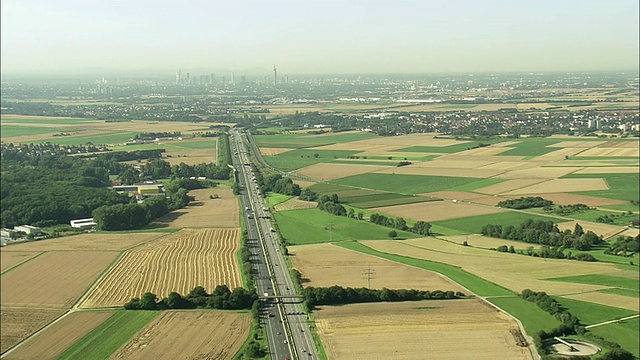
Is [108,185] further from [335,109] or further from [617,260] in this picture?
[335,109]

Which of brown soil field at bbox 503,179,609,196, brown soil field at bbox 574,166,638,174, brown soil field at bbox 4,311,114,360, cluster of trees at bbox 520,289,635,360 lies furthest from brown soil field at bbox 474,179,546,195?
brown soil field at bbox 4,311,114,360

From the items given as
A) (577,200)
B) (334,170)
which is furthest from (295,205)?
(577,200)

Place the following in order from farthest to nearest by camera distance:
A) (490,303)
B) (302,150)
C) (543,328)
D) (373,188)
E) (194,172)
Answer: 1. (302,150)
2. (194,172)
3. (373,188)
4. (490,303)
5. (543,328)

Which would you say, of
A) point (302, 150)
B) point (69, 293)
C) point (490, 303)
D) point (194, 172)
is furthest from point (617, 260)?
point (302, 150)

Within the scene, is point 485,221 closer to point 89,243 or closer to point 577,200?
point 577,200

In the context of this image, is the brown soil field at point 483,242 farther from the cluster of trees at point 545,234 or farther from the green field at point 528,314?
the green field at point 528,314

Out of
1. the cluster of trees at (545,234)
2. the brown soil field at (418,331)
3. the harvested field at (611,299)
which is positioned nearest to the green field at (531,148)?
the cluster of trees at (545,234)
